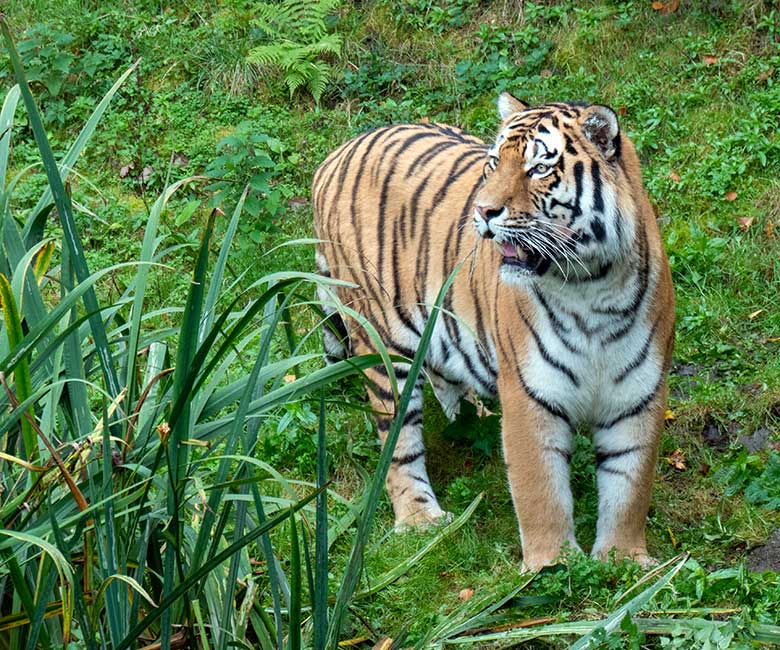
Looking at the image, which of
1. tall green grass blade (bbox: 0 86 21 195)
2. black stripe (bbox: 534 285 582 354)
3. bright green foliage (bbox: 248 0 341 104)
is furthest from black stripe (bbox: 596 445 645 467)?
bright green foliage (bbox: 248 0 341 104)

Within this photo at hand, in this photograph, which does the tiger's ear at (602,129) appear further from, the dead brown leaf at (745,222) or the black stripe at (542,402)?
the dead brown leaf at (745,222)

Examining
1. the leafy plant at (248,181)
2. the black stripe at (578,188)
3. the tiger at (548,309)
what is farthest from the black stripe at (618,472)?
the leafy plant at (248,181)

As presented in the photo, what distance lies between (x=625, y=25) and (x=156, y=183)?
3.13 meters

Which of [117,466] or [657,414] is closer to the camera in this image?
[117,466]

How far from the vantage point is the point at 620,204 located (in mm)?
4145

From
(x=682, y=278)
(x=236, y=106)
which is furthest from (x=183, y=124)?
(x=682, y=278)

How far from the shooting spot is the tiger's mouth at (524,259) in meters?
4.14

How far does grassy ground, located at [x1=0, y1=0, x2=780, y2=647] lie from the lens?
459 centimetres

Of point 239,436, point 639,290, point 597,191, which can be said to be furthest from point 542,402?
point 239,436

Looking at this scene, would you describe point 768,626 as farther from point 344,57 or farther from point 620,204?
point 344,57

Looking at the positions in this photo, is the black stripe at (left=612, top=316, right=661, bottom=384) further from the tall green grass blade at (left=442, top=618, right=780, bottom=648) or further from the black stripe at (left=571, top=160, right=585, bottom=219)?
the tall green grass blade at (left=442, top=618, right=780, bottom=648)

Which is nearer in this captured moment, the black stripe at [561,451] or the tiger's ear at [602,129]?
the tiger's ear at [602,129]

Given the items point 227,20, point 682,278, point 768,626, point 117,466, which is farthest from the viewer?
point 227,20

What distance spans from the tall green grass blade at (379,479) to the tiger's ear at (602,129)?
157cm
